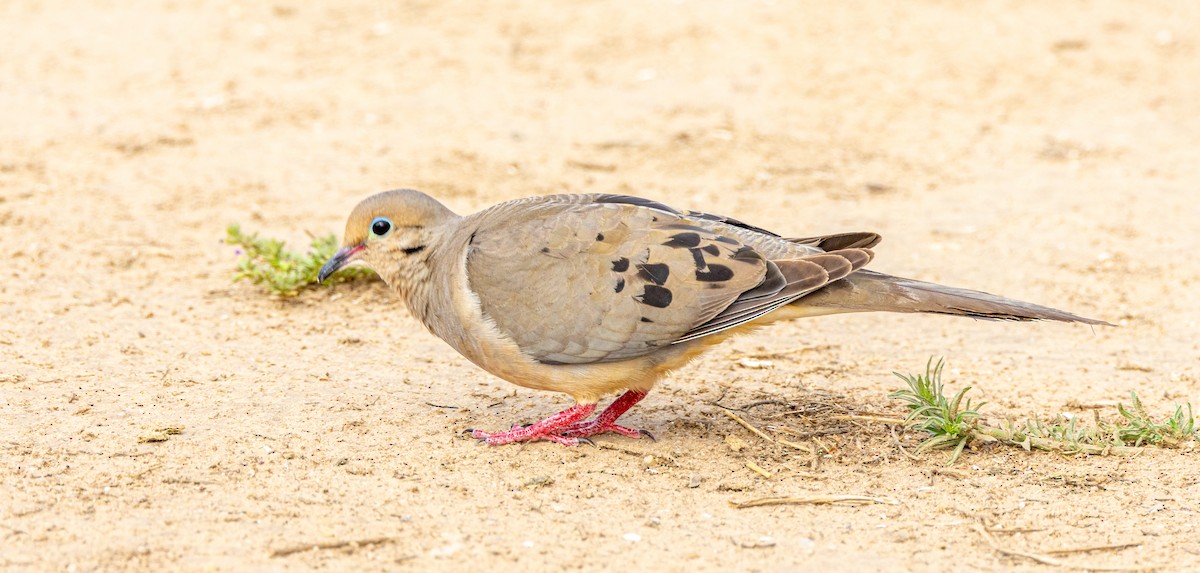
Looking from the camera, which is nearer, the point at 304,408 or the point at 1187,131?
the point at 304,408

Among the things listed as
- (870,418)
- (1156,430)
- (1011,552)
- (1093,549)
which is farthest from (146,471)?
(1156,430)

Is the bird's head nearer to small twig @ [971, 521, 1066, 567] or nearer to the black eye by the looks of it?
the black eye

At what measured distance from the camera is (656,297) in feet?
14.4

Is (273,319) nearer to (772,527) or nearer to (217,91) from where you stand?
(772,527)

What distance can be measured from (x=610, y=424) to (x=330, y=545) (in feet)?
4.58

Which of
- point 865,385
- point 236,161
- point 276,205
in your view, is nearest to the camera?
point 865,385

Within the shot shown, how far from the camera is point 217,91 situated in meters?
9.00

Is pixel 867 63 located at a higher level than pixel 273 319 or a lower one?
higher

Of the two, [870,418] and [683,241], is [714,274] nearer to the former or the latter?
[683,241]

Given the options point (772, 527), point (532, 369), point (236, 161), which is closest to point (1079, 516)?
point (772, 527)

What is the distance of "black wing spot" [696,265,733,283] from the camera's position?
443 cm

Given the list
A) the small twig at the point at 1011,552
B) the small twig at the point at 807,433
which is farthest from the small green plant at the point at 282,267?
the small twig at the point at 1011,552

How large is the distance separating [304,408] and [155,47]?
591 cm

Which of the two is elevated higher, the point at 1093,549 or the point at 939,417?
the point at 939,417
